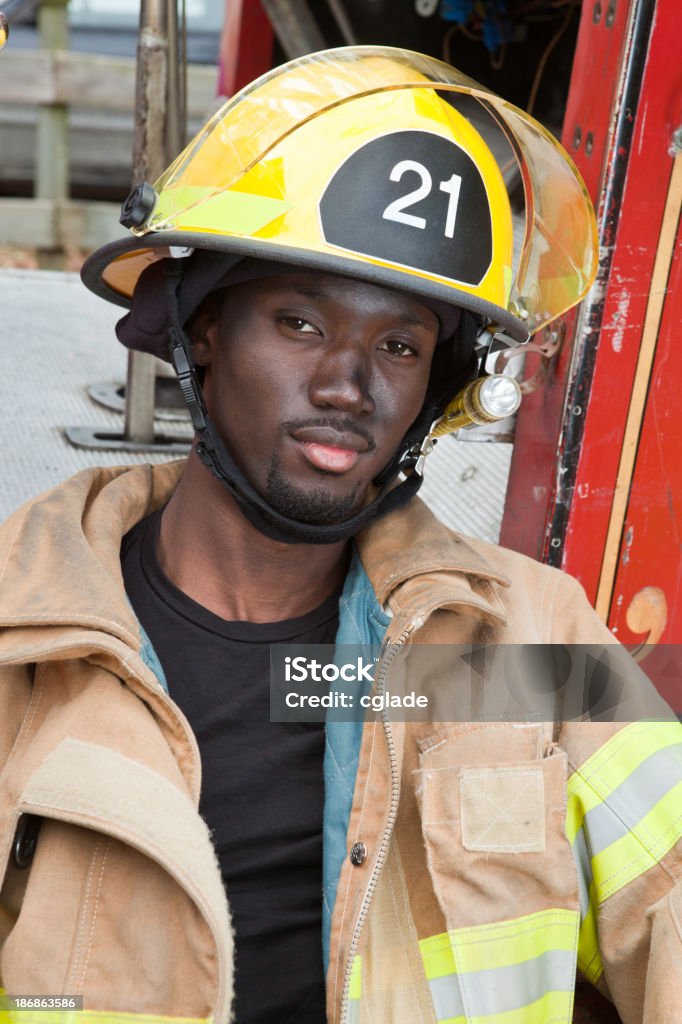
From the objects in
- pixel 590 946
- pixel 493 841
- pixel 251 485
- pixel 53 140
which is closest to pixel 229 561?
pixel 251 485

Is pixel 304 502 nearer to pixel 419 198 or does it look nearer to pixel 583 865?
pixel 419 198

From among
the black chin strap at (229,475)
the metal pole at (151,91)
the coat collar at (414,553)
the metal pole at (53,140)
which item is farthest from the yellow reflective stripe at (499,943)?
the metal pole at (53,140)

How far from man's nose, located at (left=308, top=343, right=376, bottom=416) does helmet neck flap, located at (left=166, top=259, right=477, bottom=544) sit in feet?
0.61

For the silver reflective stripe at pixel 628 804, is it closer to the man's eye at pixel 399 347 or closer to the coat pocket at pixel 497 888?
the coat pocket at pixel 497 888

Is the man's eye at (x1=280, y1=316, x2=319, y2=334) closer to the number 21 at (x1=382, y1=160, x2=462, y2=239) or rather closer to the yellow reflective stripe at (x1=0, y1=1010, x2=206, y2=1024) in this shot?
the number 21 at (x1=382, y1=160, x2=462, y2=239)

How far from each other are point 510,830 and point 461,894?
0.40ft

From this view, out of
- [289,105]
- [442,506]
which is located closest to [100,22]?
[442,506]

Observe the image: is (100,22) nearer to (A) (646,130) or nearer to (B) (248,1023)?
(A) (646,130)

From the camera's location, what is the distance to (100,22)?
14.1 meters

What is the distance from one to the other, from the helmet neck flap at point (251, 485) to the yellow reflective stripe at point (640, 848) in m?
0.66

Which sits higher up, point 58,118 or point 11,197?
point 58,118

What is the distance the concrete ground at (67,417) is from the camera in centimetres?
323

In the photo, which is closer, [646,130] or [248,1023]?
[248,1023]

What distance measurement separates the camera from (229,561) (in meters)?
1.96
